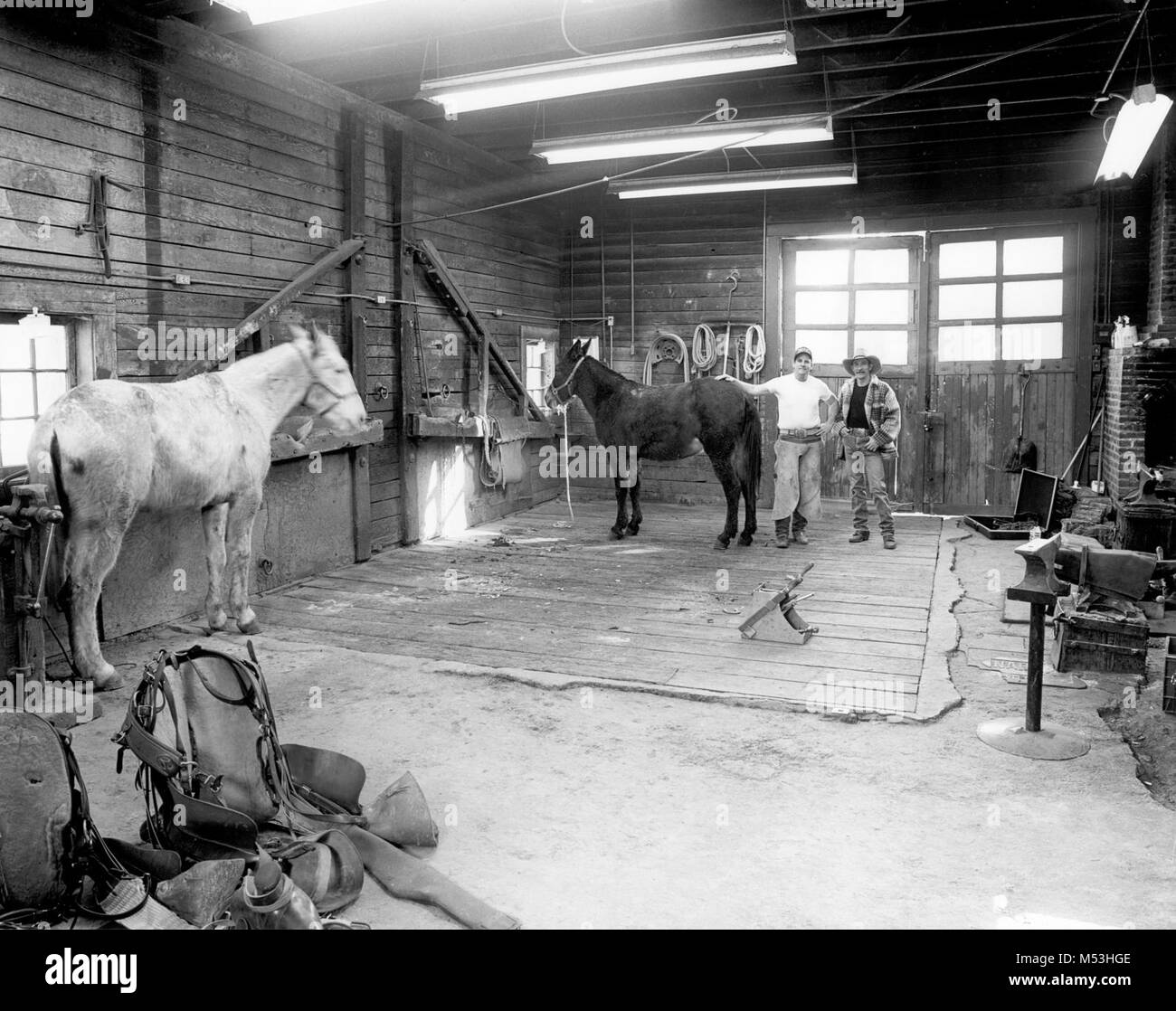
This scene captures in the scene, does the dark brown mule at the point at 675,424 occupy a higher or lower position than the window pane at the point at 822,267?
lower

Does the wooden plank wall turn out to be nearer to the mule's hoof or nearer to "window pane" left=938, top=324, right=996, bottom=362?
the mule's hoof

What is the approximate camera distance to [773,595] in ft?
20.3

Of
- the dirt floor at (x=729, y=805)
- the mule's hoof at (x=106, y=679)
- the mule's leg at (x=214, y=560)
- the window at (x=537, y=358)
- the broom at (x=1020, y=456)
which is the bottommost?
the dirt floor at (x=729, y=805)

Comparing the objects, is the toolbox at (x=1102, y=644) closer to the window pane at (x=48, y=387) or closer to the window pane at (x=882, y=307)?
the window pane at (x=48, y=387)

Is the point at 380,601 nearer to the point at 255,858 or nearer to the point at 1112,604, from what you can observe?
the point at 255,858

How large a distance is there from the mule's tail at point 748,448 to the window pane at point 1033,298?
3.85 meters

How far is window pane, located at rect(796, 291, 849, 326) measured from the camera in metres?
12.0

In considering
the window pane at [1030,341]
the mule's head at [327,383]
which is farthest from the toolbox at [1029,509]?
the mule's head at [327,383]

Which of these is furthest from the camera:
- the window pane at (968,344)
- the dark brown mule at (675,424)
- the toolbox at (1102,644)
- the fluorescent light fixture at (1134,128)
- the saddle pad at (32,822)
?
the window pane at (968,344)

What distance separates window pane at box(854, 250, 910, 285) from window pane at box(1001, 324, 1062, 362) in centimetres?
138

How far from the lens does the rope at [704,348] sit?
12242mm

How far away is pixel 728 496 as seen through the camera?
31.5ft

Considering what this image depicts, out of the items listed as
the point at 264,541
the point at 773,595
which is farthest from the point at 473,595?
the point at 773,595

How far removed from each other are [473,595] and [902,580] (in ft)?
11.7
